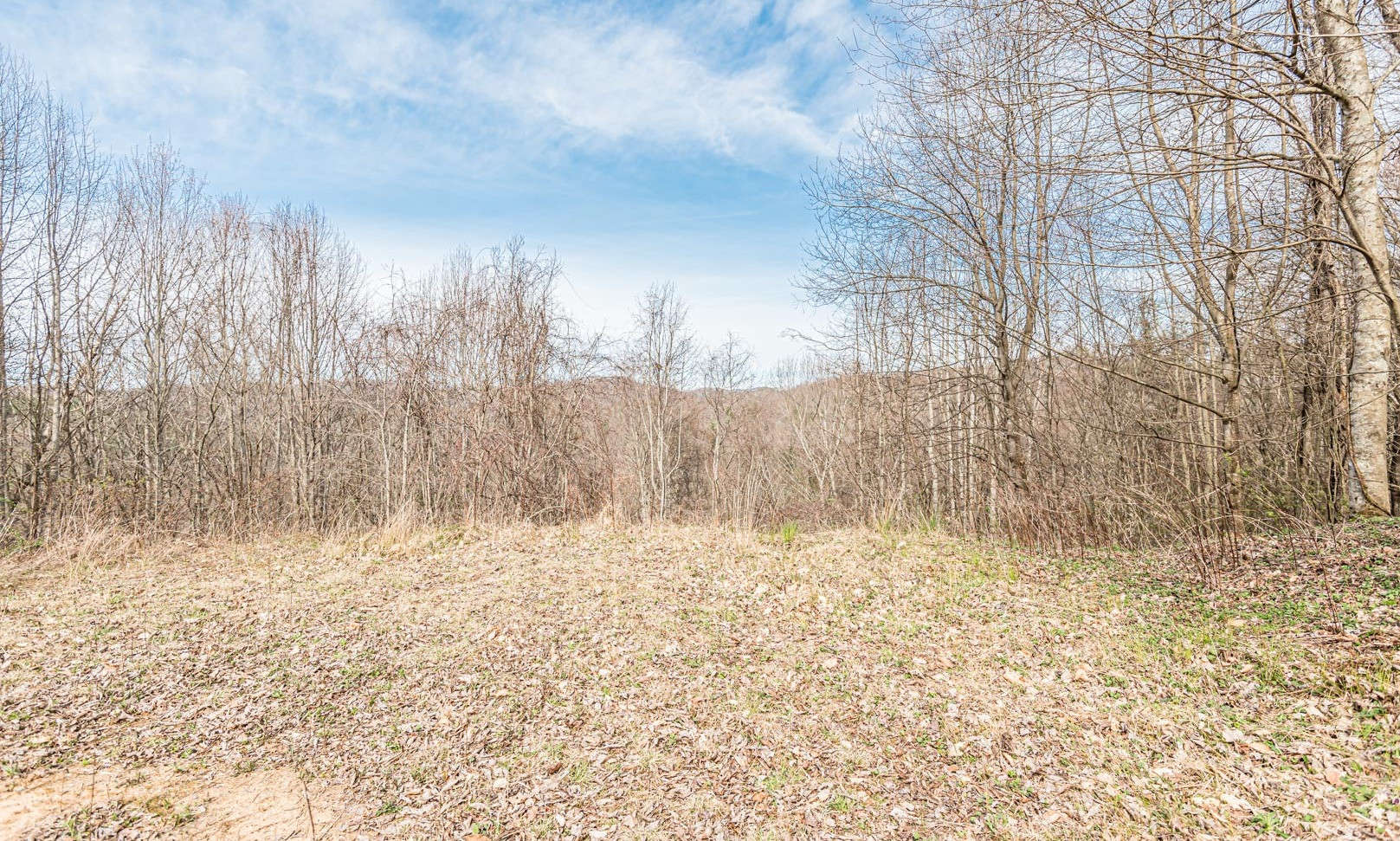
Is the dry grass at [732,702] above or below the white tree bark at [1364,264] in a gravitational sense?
below

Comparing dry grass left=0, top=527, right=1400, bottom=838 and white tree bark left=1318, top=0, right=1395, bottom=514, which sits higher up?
white tree bark left=1318, top=0, right=1395, bottom=514

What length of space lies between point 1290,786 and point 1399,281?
577 cm

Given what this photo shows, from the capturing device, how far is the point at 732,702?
3.81m

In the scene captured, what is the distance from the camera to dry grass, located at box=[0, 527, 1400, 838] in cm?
289

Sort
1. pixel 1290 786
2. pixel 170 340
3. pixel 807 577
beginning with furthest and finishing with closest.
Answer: pixel 170 340 → pixel 807 577 → pixel 1290 786

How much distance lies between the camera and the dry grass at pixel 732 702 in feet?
9.47

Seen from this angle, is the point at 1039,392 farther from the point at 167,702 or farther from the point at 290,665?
the point at 167,702

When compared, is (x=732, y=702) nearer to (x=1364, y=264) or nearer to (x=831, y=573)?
(x=831, y=573)

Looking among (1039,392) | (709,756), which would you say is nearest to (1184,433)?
(1039,392)

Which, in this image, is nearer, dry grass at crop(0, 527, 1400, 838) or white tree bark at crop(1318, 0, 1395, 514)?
dry grass at crop(0, 527, 1400, 838)

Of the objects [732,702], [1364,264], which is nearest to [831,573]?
[732,702]

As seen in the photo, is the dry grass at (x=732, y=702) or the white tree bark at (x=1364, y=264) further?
the white tree bark at (x=1364, y=264)

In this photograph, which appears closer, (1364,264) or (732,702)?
(732,702)

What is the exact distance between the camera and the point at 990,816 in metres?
2.82
